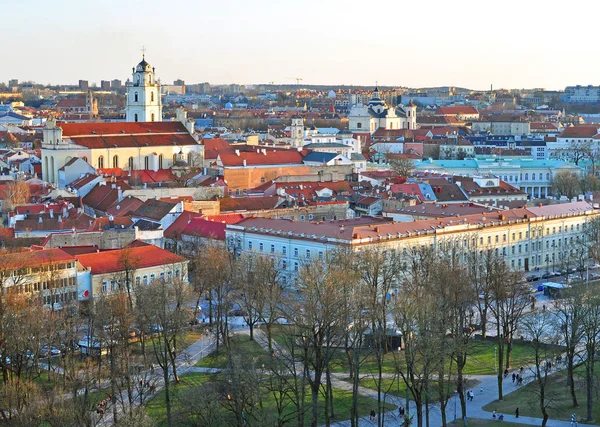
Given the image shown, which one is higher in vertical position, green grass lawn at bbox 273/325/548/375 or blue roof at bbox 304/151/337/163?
blue roof at bbox 304/151/337/163

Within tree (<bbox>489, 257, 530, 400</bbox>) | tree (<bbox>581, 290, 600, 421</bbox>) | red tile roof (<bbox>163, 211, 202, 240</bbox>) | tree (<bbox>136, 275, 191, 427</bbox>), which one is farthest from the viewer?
red tile roof (<bbox>163, 211, 202, 240</bbox>)

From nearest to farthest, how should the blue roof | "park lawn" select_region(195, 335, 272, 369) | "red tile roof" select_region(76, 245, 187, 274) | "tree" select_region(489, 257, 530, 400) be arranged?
"park lawn" select_region(195, 335, 272, 369)
"tree" select_region(489, 257, 530, 400)
"red tile roof" select_region(76, 245, 187, 274)
the blue roof

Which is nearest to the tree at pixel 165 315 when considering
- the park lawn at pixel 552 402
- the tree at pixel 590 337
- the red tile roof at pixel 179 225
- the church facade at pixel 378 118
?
the park lawn at pixel 552 402

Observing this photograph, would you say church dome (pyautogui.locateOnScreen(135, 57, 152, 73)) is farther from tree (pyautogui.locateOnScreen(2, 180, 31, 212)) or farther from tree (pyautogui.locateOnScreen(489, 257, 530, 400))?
tree (pyautogui.locateOnScreen(489, 257, 530, 400))

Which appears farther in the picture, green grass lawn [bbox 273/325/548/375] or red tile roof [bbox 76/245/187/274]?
red tile roof [bbox 76/245/187/274]

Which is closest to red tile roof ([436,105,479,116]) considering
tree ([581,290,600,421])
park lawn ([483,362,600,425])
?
tree ([581,290,600,421])

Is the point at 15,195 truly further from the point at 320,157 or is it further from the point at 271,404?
the point at 271,404

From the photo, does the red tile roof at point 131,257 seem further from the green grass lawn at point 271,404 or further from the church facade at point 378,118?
the church facade at point 378,118

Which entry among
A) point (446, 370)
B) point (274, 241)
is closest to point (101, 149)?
point (274, 241)
